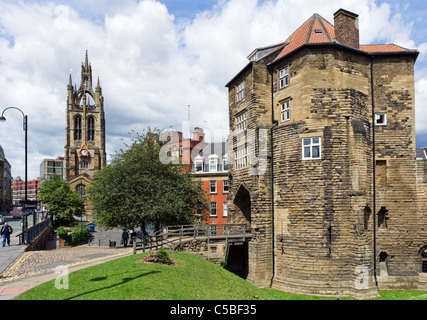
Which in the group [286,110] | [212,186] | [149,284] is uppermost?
[286,110]

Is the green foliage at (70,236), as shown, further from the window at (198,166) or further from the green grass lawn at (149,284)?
the green grass lawn at (149,284)

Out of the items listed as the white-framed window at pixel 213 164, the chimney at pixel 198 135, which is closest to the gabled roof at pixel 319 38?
the white-framed window at pixel 213 164

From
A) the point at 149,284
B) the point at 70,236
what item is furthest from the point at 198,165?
the point at 149,284

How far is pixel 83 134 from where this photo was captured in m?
97.4

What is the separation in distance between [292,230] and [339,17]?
1504 cm

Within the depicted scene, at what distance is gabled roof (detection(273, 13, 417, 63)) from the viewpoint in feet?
66.8

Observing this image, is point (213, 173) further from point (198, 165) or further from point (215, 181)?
point (198, 165)

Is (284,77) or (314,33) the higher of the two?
(314,33)

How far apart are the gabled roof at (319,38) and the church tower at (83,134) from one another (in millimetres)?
82787

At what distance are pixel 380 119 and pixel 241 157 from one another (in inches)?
408

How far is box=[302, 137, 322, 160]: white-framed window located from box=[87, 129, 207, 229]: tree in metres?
11.8

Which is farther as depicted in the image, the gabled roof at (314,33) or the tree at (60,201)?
the tree at (60,201)

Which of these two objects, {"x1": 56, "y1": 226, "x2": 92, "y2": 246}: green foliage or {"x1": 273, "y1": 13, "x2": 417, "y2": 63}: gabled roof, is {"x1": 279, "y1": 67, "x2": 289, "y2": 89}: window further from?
{"x1": 56, "y1": 226, "x2": 92, "y2": 246}: green foliage

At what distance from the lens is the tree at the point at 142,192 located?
25.9 meters
